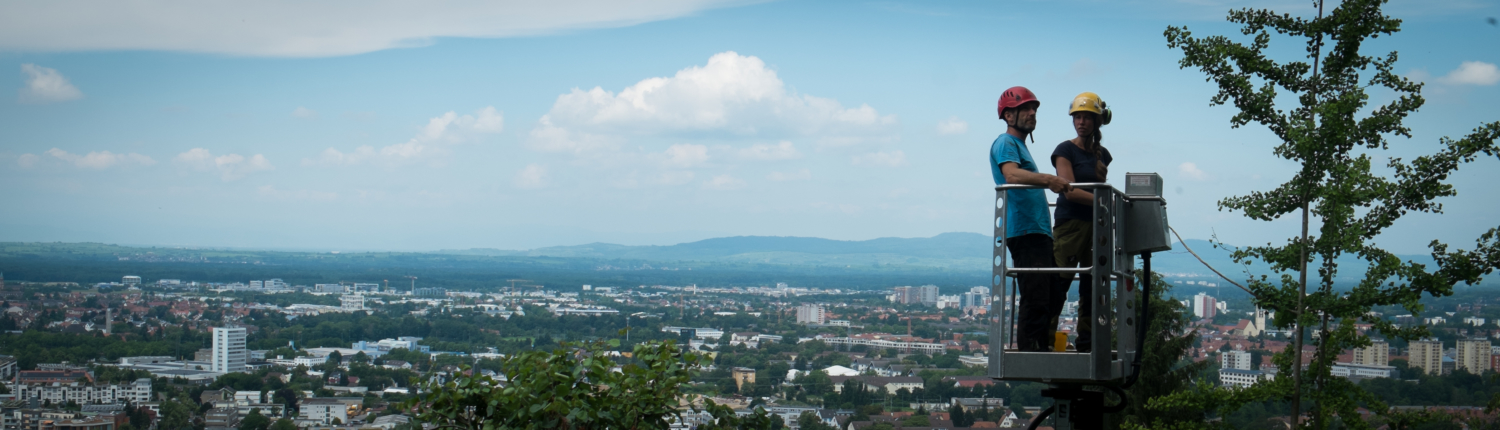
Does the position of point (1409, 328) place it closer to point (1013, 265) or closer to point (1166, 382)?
point (1013, 265)

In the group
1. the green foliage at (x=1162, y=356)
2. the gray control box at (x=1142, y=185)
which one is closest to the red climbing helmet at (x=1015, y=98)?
the gray control box at (x=1142, y=185)

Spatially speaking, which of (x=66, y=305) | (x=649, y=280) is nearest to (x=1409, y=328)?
(x=66, y=305)

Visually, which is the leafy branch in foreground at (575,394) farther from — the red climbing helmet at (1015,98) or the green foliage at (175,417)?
the green foliage at (175,417)

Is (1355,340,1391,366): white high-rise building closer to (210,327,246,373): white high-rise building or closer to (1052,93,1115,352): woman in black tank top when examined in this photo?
(1052,93,1115,352): woman in black tank top

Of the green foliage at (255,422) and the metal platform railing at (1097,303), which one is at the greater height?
the metal platform railing at (1097,303)

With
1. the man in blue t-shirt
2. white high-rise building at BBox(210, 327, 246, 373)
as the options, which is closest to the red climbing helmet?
the man in blue t-shirt

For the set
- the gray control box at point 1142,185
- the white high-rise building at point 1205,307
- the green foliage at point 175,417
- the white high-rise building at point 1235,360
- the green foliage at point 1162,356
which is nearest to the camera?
the gray control box at point 1142,185
